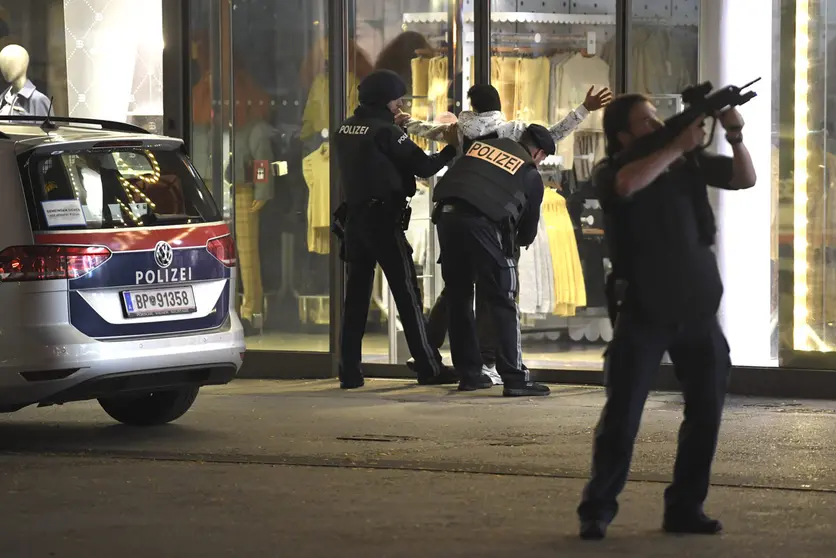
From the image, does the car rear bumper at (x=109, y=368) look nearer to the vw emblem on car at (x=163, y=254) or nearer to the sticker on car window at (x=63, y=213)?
the vw emblem on car at (x=163, y=254)

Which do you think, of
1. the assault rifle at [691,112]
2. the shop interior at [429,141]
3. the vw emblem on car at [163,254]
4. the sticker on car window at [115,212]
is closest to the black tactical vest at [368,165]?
the shop interior at [429,141]

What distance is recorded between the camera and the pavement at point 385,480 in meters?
6.25

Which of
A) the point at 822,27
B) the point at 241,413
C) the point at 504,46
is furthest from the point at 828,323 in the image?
the point at 241,413

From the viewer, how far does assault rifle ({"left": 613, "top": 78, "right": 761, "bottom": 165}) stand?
6.11 m

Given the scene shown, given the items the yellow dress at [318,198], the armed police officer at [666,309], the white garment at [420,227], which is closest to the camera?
the armed police officer at [666,309]

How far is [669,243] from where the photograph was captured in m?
6.21

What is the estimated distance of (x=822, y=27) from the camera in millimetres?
11203

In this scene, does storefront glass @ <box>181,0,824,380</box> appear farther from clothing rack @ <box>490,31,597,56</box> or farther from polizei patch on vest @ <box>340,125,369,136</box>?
polizei patch on vest @ <box>340,125,369,136</box>

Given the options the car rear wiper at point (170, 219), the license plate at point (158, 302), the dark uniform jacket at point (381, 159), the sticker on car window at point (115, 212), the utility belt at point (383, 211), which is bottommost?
the license plate at point (158, 302)

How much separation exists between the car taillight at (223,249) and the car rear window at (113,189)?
0.13 metres

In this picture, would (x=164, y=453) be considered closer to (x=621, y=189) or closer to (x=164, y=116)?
(x=621, y=189)

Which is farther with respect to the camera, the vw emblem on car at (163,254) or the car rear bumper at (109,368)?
the vw emblem on car at (163,254)

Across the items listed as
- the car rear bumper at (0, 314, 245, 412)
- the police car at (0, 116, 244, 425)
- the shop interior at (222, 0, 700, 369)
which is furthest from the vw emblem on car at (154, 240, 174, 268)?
the shop interior at (222, 0, 700, 369)

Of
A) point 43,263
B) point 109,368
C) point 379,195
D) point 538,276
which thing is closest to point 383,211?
point 379,195
